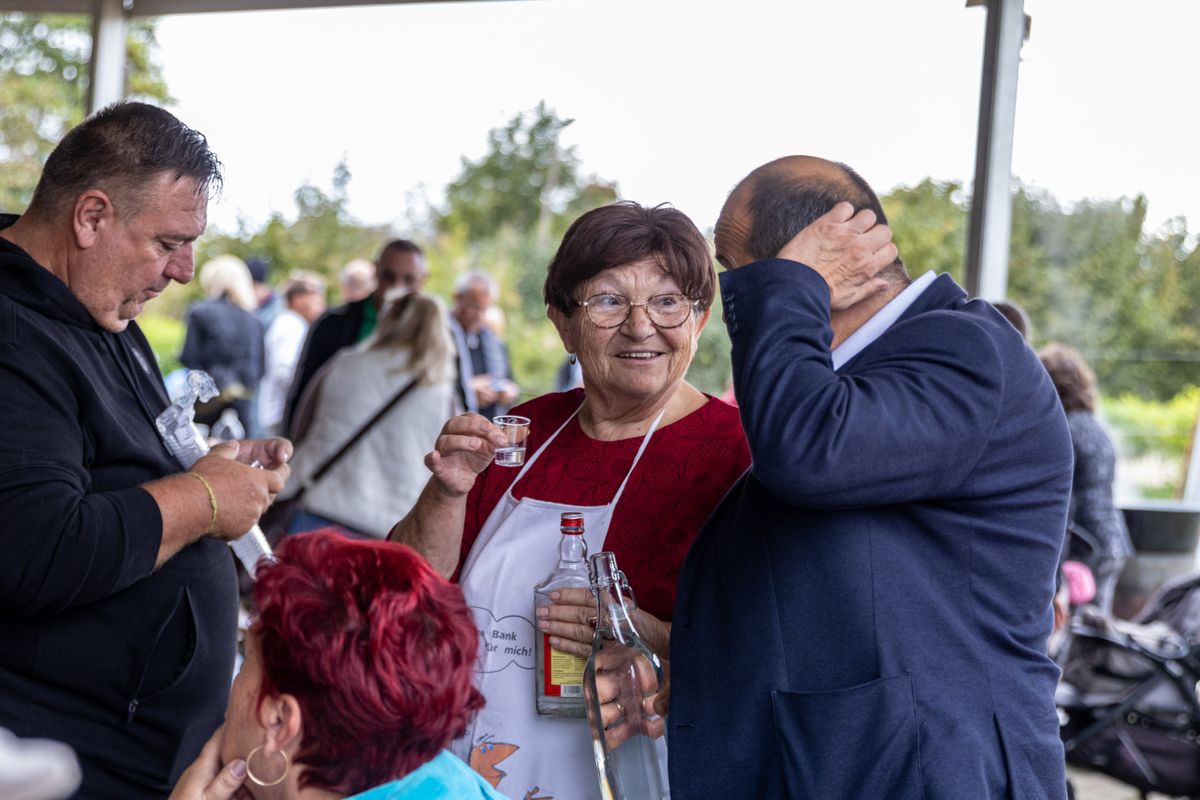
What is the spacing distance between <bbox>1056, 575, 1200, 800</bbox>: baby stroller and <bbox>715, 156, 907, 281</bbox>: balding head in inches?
115

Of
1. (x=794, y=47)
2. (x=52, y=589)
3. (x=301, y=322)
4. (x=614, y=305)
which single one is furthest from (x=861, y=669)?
(x=301, y=322)

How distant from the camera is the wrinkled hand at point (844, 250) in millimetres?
1551

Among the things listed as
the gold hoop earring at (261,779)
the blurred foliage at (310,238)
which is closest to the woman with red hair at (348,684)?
the gold hoop earring at (261,779)

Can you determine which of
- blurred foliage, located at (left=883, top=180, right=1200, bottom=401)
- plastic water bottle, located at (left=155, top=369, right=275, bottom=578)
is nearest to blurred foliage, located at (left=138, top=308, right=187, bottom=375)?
blurred foliage, located at (left=883, top=180, right=1200, bottom=401)

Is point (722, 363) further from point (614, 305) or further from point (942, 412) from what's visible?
point (942, 412)

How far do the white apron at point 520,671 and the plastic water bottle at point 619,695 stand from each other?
0.07 metres

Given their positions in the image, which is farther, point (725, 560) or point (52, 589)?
point (52, 589)

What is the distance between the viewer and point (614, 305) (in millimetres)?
1969

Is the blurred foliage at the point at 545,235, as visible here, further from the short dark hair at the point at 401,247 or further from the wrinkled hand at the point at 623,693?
the wrinkled hand at the point at 623,693

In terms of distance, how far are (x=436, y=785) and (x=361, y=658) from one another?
A: 0.18 meters

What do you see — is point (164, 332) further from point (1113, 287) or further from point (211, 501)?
point (211, 501)

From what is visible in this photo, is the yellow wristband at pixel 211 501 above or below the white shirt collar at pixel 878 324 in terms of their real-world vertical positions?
below

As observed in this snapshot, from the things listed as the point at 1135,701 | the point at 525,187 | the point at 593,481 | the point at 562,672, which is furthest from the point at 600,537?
the point at 525,187

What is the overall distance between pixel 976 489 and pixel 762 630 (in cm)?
34
